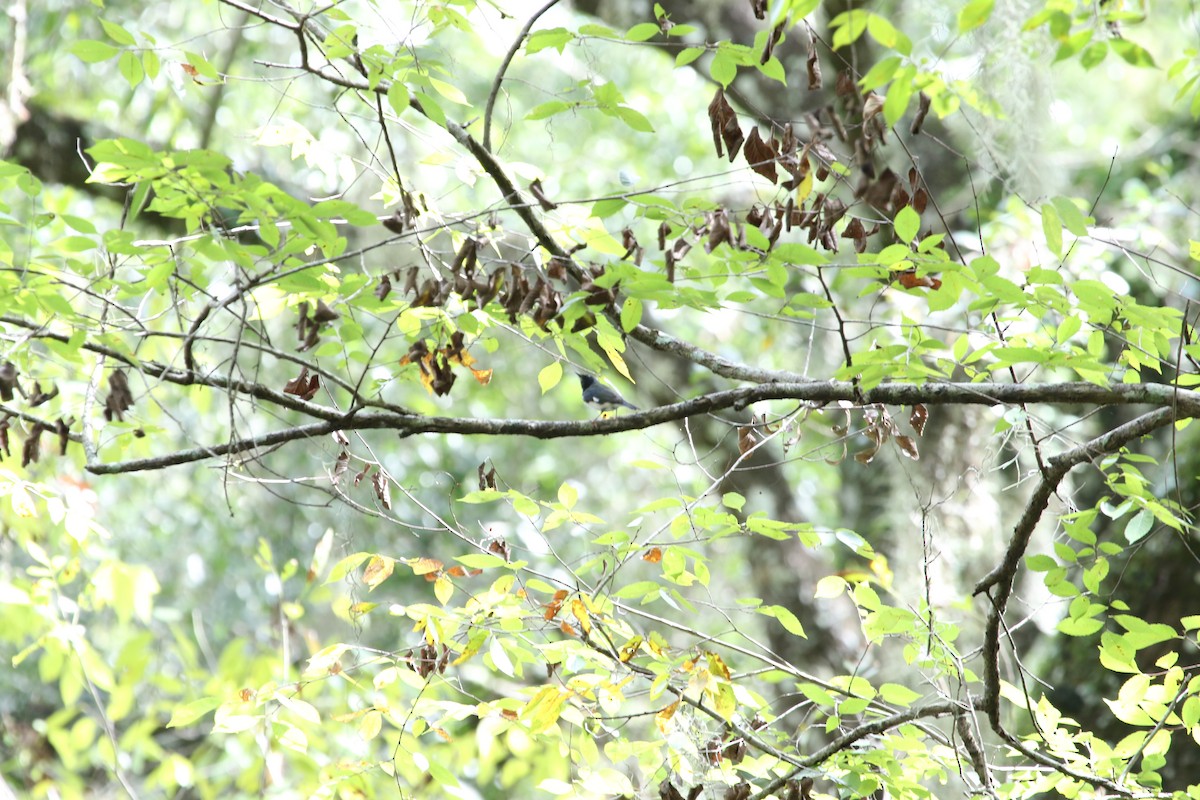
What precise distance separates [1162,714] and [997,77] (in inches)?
86.6

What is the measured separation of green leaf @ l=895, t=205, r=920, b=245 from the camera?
1.62 meters

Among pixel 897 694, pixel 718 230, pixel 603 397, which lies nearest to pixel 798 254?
pixel 718 230

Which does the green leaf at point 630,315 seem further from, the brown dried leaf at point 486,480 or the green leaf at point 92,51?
the green leaf at point 92,51

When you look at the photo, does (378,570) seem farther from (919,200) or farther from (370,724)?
(919,200)

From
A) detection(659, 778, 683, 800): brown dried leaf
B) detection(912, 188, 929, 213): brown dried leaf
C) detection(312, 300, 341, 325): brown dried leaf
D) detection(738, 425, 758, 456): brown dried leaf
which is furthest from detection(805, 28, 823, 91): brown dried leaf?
detection(659, 778, 683, 800): brown dried leaf

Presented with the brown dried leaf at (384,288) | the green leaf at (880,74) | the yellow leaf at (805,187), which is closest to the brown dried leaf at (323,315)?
the brown dried leaf at (384,288)

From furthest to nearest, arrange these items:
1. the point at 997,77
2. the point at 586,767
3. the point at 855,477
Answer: the point at 855,477
the point at 997,77
the point at 586,767

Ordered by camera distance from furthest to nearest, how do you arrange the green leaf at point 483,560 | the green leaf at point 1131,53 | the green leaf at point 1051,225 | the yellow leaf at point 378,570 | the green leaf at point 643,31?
the yellow leaf at point 378,570, the green leaf at point 483,560, the green leaf at point 643,31, the green leaf at point 1051,225, the green leaf at point 1131,53

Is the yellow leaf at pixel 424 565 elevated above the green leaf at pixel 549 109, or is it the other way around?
the green leaf at pixel 549 109

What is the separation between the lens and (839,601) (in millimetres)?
4672

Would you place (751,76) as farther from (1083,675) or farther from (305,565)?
(305,565)

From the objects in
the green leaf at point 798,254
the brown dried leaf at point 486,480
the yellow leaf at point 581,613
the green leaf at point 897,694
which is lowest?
the green leaf at point 897,694

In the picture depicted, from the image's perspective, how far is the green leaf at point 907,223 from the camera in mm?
→ 1620

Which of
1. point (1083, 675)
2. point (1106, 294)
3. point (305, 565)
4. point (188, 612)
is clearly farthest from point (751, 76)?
point (188, 612)
